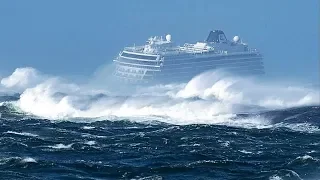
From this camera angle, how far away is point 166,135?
335 ft

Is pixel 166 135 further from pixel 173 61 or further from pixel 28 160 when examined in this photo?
pixel 173 61

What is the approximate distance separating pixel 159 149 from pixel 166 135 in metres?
9.18

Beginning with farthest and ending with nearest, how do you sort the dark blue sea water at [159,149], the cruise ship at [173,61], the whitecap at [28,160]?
the cruise ship at [173,61], the whitecap at [28,160], the dark blue sea water at [159,149]

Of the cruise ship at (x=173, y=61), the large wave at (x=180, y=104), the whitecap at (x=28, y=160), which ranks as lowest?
the whitecap at (x=28, y=160)

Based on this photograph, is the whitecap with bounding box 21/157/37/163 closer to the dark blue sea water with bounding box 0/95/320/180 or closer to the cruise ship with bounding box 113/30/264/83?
the dark blue sea water with bounding box 0/95/320/180

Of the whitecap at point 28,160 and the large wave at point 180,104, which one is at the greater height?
the large wave at point 180,104

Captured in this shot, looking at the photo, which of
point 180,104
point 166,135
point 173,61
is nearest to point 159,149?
point 166,135

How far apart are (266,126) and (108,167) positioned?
1324 inches

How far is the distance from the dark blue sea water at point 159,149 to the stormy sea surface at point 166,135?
10 cm

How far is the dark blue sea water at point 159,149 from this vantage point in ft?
263

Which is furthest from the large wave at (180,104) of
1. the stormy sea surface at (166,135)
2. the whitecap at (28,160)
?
the whitecap at (28,160)

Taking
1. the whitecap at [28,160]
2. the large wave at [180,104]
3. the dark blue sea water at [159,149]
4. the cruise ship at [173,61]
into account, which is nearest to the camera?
the dark blue sea water at [159,149]

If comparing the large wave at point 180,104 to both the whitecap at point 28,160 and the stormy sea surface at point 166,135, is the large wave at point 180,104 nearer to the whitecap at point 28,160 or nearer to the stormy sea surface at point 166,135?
the stormy sea surface at point 166,135

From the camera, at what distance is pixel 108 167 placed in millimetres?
82188
